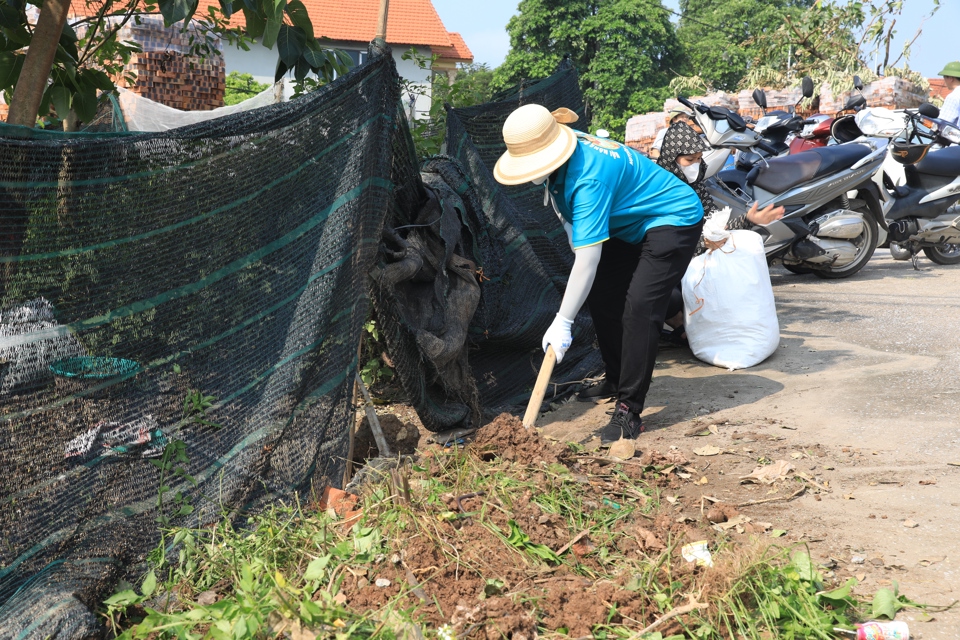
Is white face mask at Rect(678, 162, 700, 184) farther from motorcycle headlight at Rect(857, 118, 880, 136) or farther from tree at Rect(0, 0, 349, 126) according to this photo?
motorcycle headlight at Rect(857, 118, 880, 136)

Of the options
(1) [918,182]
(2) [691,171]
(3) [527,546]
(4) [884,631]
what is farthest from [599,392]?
(1) [918,182]

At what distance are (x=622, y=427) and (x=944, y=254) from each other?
660 centimetres

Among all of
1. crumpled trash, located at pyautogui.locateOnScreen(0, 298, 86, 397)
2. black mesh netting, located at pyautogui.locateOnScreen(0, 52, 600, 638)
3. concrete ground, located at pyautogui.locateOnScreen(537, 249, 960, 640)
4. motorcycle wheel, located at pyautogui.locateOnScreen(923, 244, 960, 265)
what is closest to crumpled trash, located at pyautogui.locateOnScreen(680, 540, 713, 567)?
concrete ground, located at pyautogui.locateOnScreen(537, 249, 960, 640)

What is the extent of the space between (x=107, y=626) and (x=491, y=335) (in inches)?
93.9

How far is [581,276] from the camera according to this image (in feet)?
11.8

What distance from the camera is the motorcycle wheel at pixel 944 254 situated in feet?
29.4

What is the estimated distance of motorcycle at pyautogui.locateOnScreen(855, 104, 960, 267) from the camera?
8148 mm

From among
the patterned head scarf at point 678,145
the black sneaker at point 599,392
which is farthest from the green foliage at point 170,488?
the patterned head scarf at point 678,145

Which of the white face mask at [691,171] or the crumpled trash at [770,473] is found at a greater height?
the white face mask at [691,171]

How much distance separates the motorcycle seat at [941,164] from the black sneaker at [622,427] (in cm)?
586

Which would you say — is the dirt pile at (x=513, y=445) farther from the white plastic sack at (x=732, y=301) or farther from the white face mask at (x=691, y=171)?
the white face mask at (x=691, y=171)

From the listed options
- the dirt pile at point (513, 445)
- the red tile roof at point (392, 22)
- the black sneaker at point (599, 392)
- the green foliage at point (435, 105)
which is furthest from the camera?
the red tile roof at point (392, 22)

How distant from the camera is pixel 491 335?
4426 mm

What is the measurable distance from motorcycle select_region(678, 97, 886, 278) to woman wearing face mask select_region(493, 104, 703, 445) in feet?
9.17
